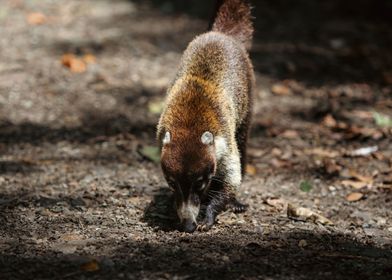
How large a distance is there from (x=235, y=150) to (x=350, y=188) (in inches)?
51.1

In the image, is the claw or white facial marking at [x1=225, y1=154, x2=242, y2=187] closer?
white facial marking at [x1=225, y1=154, x2=242, y2=187]

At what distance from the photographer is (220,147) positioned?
16.0ft

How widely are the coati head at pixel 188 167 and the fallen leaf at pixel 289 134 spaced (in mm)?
2450

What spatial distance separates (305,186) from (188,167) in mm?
1704

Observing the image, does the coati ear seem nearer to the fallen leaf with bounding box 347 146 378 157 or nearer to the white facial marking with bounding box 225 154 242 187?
the white facial marking with bounding box 225 154 242 187

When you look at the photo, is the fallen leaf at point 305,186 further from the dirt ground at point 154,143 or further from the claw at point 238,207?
the claw at point 238,207

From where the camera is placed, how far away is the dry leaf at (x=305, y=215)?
501 centimetres

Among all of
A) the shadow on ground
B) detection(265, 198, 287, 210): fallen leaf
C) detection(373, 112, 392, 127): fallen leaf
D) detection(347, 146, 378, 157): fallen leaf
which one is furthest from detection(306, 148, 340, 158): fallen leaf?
the shadow on ground

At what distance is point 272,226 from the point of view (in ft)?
15.9

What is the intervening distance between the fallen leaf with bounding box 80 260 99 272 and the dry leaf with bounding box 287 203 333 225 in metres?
1.75

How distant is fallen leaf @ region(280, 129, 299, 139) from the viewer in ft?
23.0

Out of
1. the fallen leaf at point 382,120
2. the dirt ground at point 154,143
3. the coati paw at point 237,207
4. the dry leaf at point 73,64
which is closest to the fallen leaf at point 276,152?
the dirt ground at point 154,143

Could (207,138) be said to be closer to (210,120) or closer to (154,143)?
(210,120)

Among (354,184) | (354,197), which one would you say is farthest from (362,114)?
(354,197)
